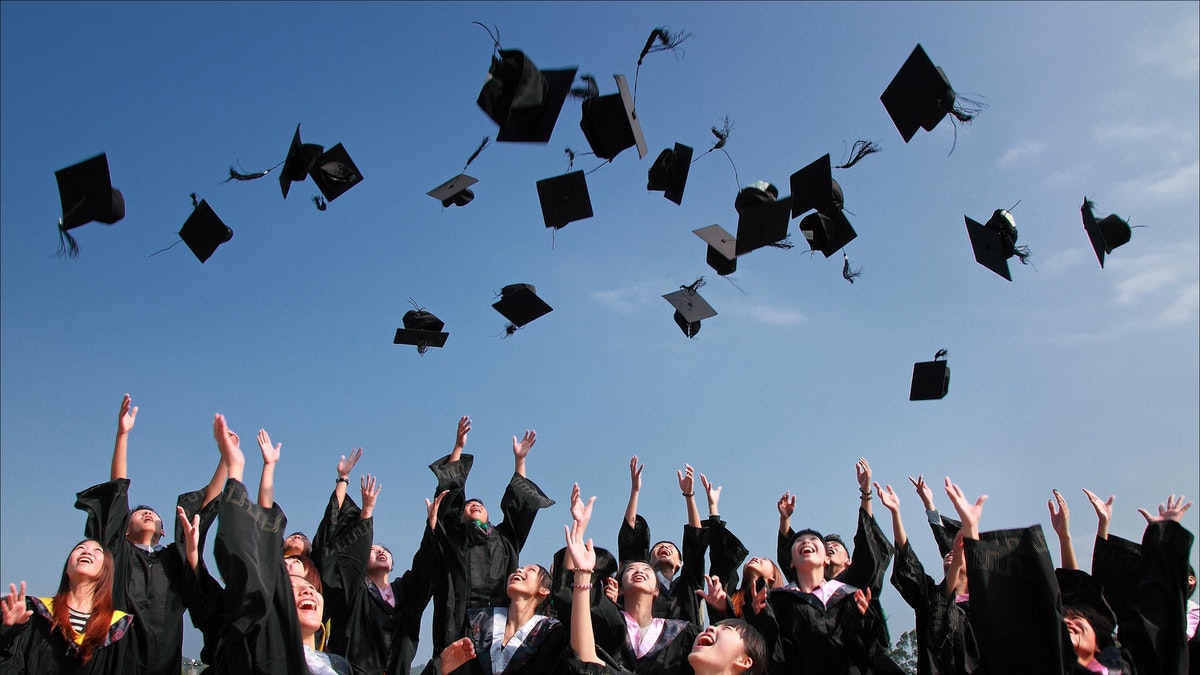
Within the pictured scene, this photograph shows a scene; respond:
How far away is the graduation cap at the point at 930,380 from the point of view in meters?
6.12

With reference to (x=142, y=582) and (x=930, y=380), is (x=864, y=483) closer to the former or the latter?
(x=930, y=380)

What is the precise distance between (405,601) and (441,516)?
51 centimetres

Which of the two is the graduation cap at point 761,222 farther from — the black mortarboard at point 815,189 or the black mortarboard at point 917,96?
the black mortarboard at point 917,96

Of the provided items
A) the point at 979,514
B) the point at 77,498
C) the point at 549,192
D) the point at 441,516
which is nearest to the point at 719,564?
the point at 441,516

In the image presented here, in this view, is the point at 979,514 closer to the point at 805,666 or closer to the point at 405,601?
the point at 805,666

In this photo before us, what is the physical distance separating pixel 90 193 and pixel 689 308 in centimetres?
399

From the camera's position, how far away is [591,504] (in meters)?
4.05

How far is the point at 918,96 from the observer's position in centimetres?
557

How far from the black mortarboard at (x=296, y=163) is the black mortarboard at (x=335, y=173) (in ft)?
0.37

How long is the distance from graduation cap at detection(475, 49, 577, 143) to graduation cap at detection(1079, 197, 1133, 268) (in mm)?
3583

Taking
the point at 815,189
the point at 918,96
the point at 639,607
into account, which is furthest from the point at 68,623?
the point at 918,96

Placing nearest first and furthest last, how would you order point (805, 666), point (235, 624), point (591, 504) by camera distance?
1. point (235, 624)
2. point (591, 504)
3. point (805, 666)

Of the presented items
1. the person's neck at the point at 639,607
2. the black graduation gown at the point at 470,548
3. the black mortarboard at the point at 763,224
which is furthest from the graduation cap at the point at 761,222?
the person's neck at the point at 639,607

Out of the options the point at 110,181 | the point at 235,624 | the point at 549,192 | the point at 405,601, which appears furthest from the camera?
the point at 549,192
